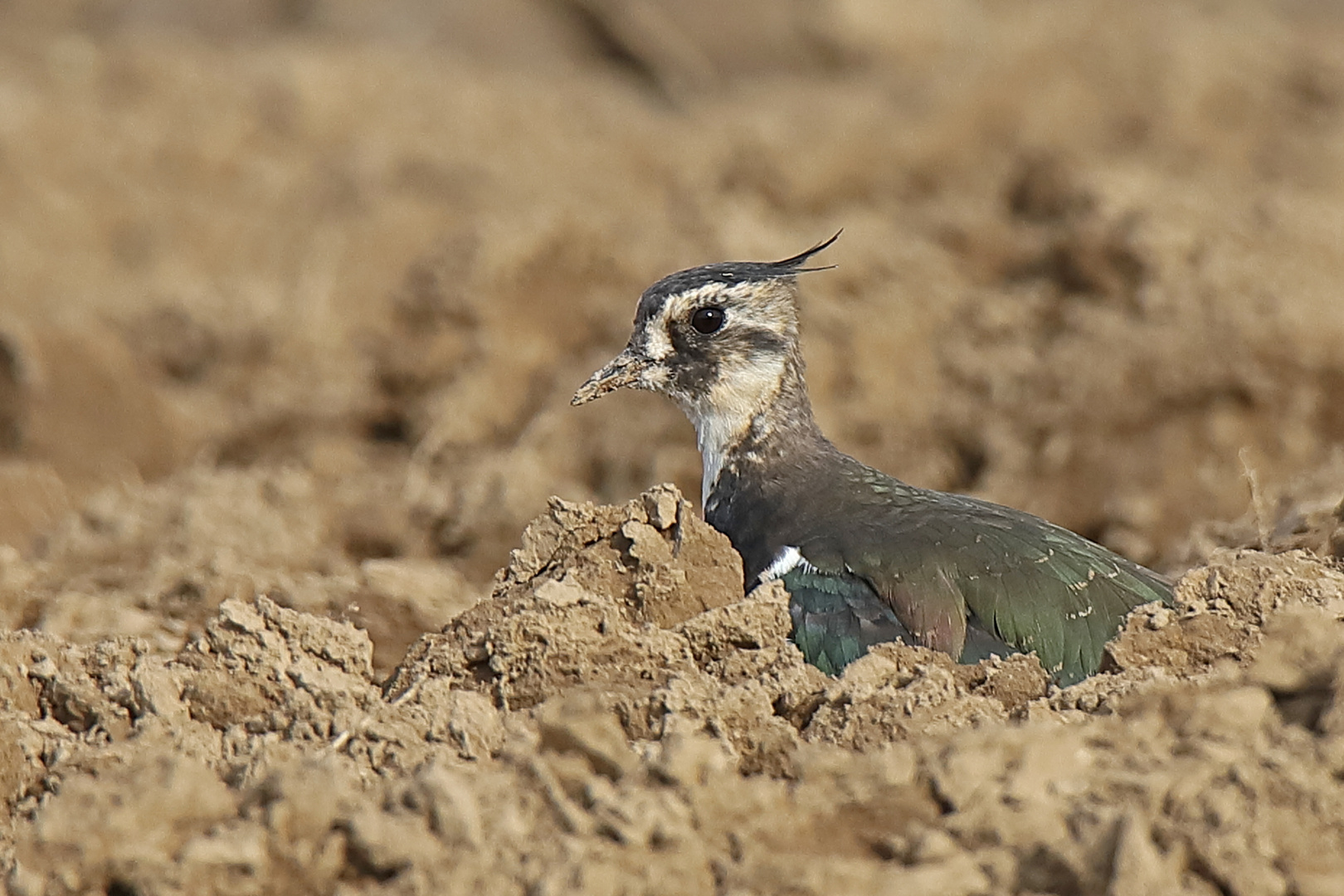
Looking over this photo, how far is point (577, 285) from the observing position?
362 inches

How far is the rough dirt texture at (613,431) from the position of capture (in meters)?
2.96

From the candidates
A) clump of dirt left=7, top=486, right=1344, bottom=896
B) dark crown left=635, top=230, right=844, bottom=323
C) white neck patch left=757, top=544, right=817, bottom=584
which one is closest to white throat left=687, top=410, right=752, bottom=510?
dark crown left=635, top=230, right=844, bottom=323

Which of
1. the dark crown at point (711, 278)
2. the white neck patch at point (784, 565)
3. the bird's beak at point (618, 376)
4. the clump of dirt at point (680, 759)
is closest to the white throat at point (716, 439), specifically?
the bird's beak at point (618, 376)

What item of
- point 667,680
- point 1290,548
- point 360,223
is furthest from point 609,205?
point 667,680

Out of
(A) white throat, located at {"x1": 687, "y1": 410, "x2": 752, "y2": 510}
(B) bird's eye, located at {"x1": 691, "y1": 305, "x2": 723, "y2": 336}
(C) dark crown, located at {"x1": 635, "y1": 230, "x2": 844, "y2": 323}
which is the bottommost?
(A) white throat, located at {"x1": 687, "y1": 410, "x2": 752, "y2": 510}

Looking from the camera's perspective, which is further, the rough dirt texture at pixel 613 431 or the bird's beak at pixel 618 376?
the bird's beak at pixel 618 376

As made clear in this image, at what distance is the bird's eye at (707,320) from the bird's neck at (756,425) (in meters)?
0.18

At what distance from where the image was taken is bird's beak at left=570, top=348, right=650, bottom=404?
207 inches

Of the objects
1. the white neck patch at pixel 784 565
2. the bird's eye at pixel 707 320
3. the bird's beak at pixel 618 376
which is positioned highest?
the bird's eye at pixel 707 320

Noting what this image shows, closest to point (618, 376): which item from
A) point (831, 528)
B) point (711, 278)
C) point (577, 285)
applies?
point (711, 278)

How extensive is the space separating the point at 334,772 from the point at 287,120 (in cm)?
1134

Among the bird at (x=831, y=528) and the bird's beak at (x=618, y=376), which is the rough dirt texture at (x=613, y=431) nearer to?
the bird at (x=831, y=528)

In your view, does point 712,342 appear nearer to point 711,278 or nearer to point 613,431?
point 711,278

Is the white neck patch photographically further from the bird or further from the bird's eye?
the bird's eye
